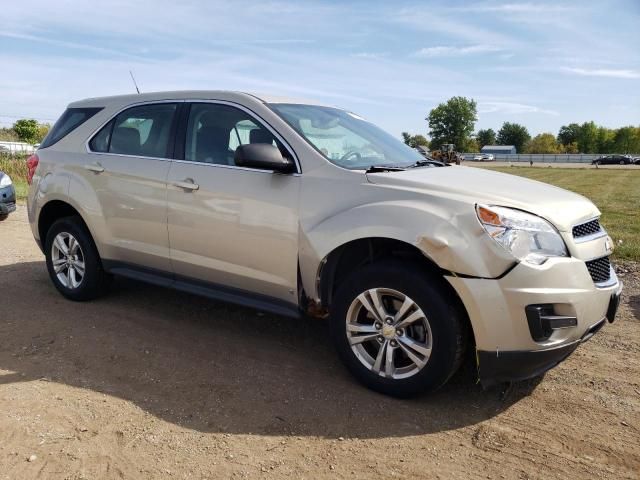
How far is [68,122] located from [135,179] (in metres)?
1.27

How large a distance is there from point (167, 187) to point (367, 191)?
1.70 meters

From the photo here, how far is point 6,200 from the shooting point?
9680mm

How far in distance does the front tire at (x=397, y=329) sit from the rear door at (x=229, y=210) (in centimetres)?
50

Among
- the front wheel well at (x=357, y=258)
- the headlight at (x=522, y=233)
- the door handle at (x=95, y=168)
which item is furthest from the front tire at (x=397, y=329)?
the door handle at (x=95, y=168)

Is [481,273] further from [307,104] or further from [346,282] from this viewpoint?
[307,104]

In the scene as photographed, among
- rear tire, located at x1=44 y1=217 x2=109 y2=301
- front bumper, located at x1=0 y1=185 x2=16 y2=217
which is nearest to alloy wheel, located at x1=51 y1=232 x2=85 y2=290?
rear tire, located at x1=44 y1=217 x2=109 y2=301

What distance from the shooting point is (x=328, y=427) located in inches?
122

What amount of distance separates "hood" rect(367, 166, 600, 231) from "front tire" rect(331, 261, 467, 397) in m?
0.50

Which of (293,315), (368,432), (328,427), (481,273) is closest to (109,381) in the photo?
(293,315)

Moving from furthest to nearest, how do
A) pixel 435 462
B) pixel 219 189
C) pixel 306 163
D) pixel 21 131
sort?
pixel 21 131, pixel 219 189, pixel 306 163, pixel 435 462

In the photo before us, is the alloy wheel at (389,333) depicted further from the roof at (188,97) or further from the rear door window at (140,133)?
the rear door window at (140,133)

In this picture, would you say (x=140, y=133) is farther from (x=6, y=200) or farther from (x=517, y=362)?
(x=6, y=200)

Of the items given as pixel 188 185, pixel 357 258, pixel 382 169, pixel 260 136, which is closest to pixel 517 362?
pixel 357 258

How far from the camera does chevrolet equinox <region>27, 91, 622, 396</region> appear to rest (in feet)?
9.96
